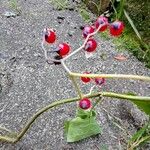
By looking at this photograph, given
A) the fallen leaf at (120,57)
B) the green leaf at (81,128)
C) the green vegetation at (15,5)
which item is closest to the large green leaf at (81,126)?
the green leaf at (81,128)

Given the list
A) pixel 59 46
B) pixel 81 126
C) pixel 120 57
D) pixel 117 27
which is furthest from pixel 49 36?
pixel 120 57

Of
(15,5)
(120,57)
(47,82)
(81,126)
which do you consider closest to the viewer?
(81,126)

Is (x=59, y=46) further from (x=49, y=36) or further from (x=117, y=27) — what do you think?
(x=117, y=27)

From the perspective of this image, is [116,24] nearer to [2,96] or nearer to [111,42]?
[2,96]

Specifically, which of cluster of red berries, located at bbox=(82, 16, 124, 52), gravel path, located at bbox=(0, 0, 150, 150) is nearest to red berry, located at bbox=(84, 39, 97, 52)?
cluster of red berries, located at bbox=(82, 16, 124, 52)

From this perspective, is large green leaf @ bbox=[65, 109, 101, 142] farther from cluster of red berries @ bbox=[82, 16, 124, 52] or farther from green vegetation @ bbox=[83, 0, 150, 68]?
green vegetation @ bbox=[83, 0, 150, 68]

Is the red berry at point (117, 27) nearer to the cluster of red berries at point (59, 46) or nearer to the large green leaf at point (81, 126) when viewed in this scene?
the cluster of red berries at point (59, 46)
